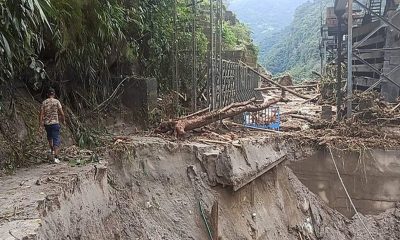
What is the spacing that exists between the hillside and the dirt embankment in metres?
29.9

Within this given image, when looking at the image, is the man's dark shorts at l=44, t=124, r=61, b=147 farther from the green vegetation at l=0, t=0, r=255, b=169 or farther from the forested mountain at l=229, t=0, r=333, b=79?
the forested mountain at l=229, t=0, r=333, b=79

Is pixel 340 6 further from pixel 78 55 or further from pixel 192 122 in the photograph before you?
pixel 78 55

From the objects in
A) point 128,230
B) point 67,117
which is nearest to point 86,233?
point 128,230

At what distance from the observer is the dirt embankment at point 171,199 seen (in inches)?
190

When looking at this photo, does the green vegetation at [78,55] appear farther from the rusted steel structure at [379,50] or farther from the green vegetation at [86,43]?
the rusted steel structure at [379,50]

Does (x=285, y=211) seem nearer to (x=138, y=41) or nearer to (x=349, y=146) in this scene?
(x=349, y=146)

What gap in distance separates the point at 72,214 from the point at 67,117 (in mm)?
3135

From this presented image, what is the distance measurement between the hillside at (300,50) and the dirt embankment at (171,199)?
2987 centimetres

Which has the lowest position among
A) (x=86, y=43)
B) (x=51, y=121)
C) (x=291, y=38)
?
(x=51, y=121)

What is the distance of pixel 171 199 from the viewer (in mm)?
7375

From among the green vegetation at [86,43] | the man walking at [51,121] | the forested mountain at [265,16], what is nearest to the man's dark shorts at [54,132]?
the man walking at [51,121]

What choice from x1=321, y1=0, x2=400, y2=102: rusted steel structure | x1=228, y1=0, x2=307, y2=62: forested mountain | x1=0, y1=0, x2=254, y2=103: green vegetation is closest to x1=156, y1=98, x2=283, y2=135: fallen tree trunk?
x1=0, y1=0, x2=254, y2=103: green vegetation

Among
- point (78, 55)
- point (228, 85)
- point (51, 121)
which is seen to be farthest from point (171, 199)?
point (228, 85)

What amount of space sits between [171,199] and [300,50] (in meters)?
40.7
